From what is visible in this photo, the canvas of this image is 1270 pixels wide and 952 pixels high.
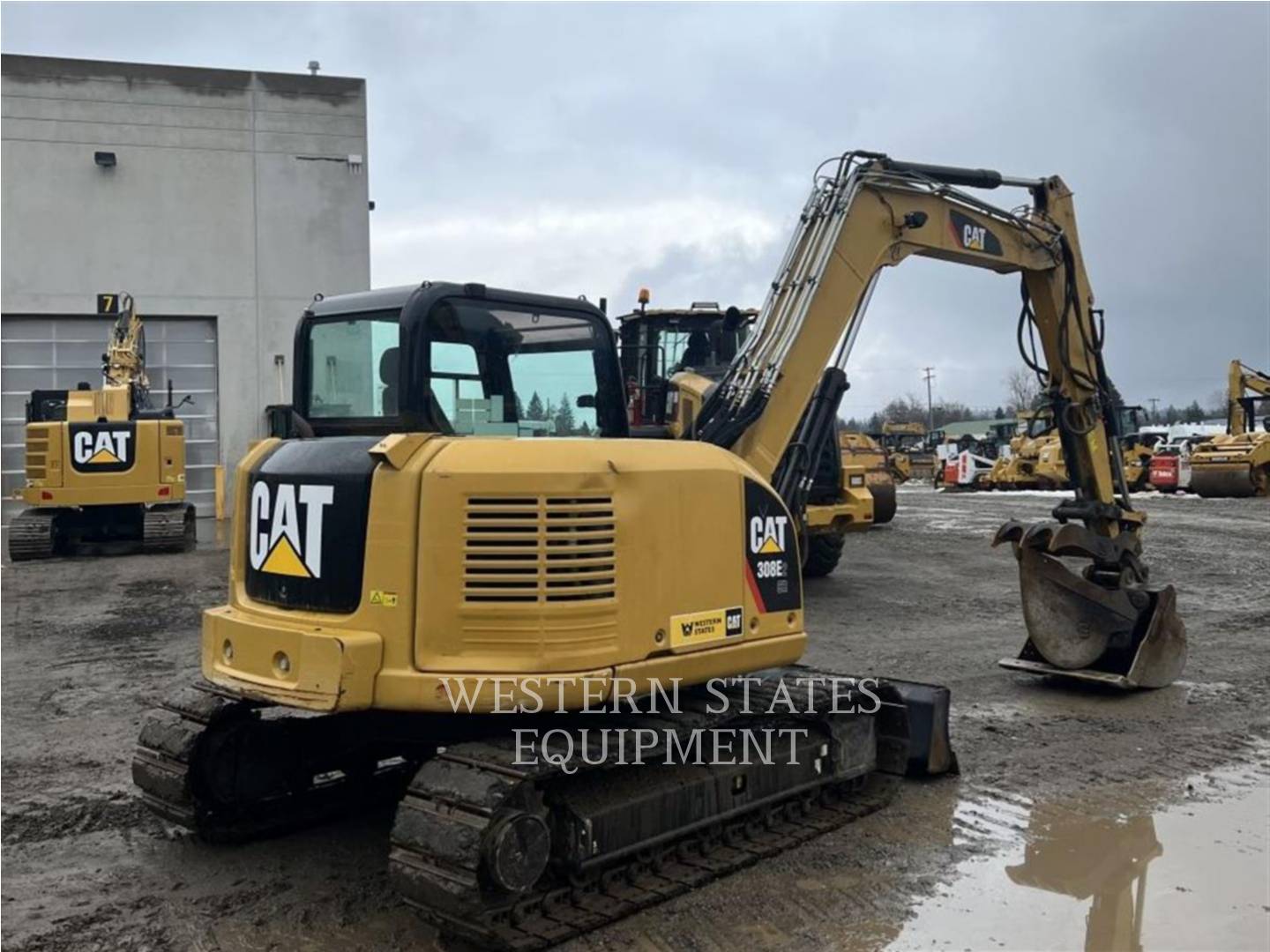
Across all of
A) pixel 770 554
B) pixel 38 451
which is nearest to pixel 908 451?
pixel 38 451

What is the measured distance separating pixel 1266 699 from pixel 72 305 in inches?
916

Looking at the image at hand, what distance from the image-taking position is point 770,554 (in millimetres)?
5164

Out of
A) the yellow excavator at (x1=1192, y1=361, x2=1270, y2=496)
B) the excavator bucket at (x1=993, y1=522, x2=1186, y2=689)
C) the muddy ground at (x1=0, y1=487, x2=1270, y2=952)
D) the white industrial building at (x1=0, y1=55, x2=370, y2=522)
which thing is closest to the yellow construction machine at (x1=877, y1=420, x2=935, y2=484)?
the yellow excavator at (x1=1192, y1=361, x2=1270, y2=496)

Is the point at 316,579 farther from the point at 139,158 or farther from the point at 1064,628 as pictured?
the point at 139,158

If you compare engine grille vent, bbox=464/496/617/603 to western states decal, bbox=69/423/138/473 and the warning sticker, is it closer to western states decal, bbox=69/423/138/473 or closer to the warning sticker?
the warning sticker

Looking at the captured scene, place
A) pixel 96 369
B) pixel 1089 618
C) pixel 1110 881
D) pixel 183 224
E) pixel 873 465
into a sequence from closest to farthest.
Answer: pixel 1110 881 < pixel 1089 618 < pixel 873 465 < pixel 96 369 < pixel 183 224

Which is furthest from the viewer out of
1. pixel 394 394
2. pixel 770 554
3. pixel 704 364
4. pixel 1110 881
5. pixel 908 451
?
pixel 908 451

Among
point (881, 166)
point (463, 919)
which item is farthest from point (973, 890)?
point (881, 166)

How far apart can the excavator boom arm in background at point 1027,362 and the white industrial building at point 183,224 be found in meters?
18.4

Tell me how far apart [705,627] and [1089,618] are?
4.30 metres

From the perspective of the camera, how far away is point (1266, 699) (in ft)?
25.1

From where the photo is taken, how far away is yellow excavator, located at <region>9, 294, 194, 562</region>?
1631 centimetres

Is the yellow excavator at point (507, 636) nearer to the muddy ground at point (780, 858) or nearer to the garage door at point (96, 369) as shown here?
the muddy ground at point (780, 858)

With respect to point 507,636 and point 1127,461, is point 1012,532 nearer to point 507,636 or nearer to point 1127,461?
point 507,636
